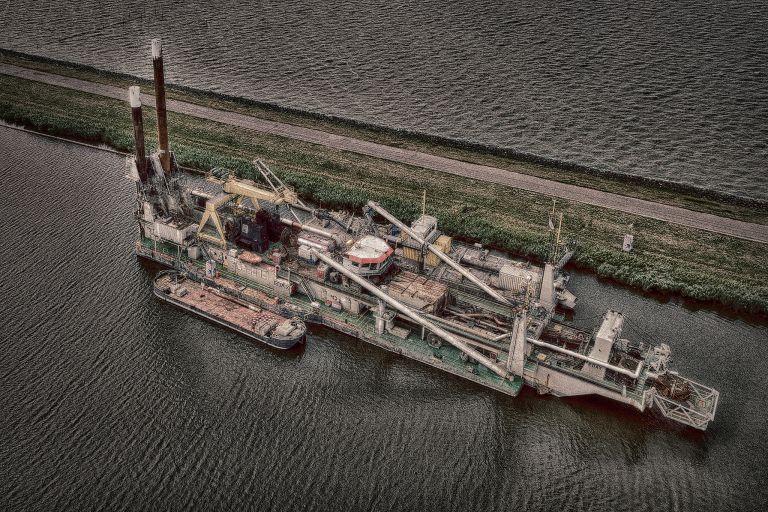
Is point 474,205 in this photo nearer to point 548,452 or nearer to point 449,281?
point 449,281

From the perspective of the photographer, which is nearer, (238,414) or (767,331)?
(238,414)

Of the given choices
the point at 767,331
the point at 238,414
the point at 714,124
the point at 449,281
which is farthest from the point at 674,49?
the point at 238,414

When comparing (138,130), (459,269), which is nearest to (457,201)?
(459,269)

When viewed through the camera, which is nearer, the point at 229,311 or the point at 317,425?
the point at 317,425

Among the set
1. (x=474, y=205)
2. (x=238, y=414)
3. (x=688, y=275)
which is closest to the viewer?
(x=238, y=414)

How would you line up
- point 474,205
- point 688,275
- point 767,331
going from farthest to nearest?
point 474,205 < point 688,275 < point 767,331

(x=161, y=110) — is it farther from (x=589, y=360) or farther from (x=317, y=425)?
(x=589, y=360)

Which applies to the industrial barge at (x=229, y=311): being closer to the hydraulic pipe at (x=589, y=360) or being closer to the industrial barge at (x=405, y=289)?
the industrial barge at (x=405, y=289)
